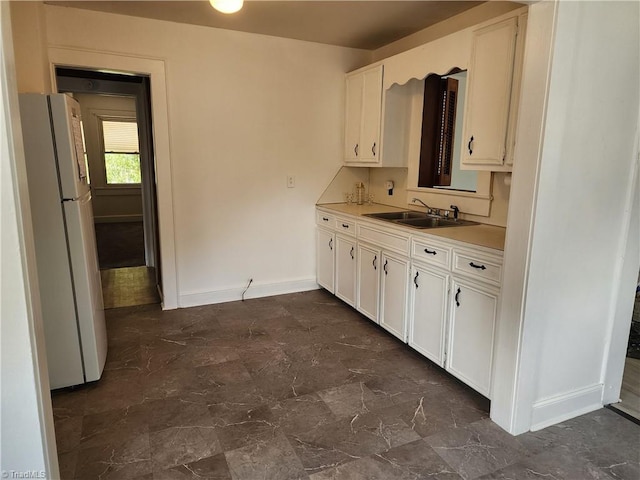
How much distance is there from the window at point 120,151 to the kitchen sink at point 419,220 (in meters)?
6.59

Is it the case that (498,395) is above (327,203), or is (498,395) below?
below

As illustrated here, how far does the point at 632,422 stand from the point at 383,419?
132 cm

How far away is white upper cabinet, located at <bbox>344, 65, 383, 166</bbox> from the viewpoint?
3.60m

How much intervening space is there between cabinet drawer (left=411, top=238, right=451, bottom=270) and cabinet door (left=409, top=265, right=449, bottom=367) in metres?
0.06

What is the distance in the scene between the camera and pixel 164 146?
11.4 feet

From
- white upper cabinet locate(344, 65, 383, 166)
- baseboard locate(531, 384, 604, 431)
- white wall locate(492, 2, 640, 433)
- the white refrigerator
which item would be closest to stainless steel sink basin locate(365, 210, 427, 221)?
white upper cabinet locate(344, 65, 383, 166)

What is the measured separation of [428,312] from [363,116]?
197cm

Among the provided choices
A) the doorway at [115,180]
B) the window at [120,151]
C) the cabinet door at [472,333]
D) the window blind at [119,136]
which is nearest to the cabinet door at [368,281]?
the cabinet door at [472,333]

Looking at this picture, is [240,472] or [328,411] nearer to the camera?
[240,472]

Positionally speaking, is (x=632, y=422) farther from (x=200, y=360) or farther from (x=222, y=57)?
(x=222, y=57)

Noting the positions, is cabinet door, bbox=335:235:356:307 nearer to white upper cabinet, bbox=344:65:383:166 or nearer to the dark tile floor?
the dark tile floor

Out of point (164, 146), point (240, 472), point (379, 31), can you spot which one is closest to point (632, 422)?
point (240, 472)

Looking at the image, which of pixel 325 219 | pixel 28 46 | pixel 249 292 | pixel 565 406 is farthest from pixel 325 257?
pixel 28 46
